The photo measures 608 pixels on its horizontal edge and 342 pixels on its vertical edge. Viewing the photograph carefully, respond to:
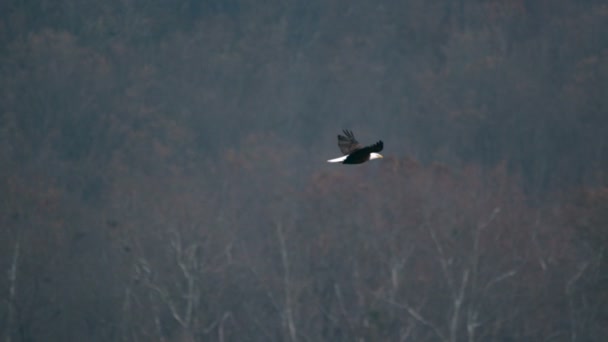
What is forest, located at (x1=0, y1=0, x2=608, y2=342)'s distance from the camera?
33.9 metres

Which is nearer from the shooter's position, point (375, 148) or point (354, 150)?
point (375, 148)

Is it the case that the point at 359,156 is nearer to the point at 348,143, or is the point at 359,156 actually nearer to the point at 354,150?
the point at 354,150

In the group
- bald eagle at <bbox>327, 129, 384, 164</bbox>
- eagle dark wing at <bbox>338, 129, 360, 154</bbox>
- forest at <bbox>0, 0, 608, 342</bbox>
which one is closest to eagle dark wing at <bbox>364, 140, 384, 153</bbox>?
bald eagle at <bbox>327, 129, 384, 164</bbox>

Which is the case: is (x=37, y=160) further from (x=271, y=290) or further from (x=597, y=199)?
(x=597, y=199)

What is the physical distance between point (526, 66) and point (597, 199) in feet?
119

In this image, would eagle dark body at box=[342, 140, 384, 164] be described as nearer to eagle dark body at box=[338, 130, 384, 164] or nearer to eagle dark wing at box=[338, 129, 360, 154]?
eagle dark body at box=[338, 130, 384, 164]

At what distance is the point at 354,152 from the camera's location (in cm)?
1258

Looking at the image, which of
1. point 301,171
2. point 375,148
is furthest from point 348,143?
point 301,171

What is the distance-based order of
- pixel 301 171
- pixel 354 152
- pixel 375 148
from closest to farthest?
pixel 375 148
pixel 354 152
pixel 301 171

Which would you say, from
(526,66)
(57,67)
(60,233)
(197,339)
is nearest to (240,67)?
(57,67)

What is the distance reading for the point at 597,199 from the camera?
33062 millimetres

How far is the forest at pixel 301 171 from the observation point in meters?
33.9

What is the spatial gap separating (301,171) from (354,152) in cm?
4246

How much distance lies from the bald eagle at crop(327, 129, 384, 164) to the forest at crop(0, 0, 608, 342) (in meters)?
18.6
